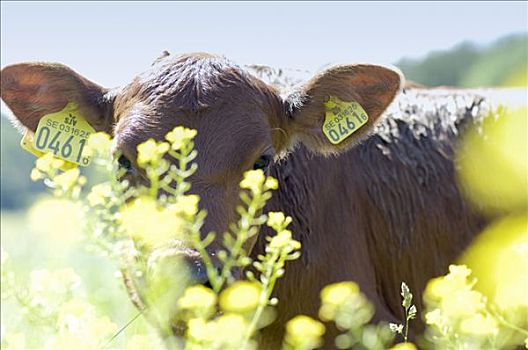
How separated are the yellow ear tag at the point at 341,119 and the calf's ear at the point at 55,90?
124 cm

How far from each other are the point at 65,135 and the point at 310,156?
4.96ft

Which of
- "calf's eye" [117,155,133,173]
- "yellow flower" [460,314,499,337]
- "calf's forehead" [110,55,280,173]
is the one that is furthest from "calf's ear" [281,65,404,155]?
"yellow flower" [460,314,499,337]

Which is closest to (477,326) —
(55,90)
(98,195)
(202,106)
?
(98,195)

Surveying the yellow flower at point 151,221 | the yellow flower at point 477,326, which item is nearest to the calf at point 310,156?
the yellow flower at point 151,221

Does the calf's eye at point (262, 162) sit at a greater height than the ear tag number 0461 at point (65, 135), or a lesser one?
greater

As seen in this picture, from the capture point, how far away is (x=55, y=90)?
17.3 feet

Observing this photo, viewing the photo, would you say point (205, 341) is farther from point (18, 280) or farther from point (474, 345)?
point (474, 345)

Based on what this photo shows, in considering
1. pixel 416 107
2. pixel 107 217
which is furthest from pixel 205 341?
pixel 416 107

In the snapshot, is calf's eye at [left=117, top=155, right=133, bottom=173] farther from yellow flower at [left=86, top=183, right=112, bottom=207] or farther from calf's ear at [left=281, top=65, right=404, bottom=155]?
yellow flower at [left=86, top=183, right=112, bottom=207]

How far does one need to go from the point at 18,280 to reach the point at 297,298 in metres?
2.86

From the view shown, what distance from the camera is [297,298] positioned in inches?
211

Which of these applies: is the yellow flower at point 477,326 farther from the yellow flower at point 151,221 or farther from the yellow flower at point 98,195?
the yellow flower at point 98,195

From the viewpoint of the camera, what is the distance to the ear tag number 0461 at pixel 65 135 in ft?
17.0

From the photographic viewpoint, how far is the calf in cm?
453
